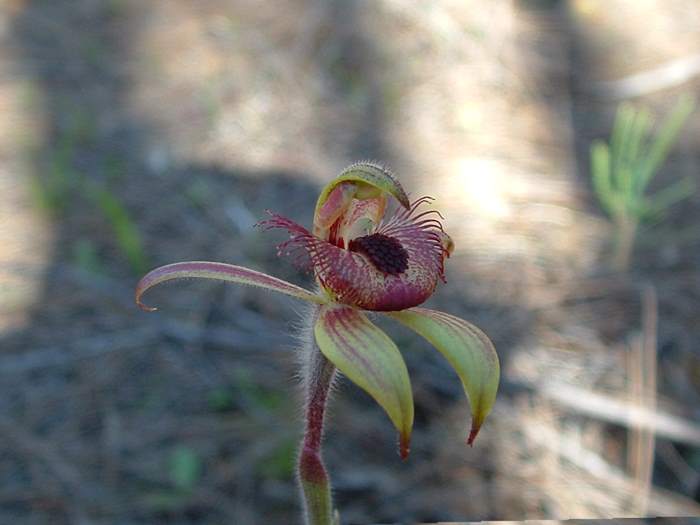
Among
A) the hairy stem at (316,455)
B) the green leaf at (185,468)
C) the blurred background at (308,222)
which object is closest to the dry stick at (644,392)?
the blurred background at (308,222)

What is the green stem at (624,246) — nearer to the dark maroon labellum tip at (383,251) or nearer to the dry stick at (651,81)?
the dry stick at (651,81)

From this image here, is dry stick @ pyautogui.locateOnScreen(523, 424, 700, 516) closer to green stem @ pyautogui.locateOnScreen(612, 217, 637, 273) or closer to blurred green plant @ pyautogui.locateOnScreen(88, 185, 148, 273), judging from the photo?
green stem @ pyautogui.locateOnScreen(612, 217, 637, 273)

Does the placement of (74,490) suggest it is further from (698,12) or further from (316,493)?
(698,12)

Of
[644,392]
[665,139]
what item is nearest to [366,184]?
[644,392]

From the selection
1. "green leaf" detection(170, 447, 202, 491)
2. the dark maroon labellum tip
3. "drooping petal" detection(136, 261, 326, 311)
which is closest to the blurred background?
"green leaf" detection(170, 447, 202, 491)

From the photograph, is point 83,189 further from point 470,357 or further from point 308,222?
point 470,357

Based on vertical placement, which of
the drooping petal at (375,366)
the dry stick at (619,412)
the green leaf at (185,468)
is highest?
the dry stick at (619,412)
